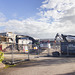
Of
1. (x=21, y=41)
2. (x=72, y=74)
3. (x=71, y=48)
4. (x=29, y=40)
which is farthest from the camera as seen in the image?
(x=29, y=40)

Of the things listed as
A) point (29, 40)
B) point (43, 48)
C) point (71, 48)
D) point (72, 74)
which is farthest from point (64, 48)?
point (29, 40)

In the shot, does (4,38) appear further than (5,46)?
Yes

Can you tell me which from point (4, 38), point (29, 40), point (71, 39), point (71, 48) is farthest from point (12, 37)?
point (71, 48)

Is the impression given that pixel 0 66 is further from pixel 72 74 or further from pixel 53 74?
pixel 72 74

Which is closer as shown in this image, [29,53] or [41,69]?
[41,69]

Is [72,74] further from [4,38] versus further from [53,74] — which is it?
[4,38]

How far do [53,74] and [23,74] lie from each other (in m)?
2.16

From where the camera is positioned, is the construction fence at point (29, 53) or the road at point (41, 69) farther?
the construction fence at point (29, 53)

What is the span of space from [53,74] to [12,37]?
45624 millimetres

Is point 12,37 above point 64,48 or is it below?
above

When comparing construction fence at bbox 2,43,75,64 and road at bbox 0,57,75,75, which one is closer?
road at bbox 0,57,75,75

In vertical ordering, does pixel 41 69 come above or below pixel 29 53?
above

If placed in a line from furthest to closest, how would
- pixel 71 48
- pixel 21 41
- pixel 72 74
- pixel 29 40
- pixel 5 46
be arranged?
pixel 29 40 < pixel 21 41 < pixel 5 46 < pixel 71 48 < pixel 72 74

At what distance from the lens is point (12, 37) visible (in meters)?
50.6
